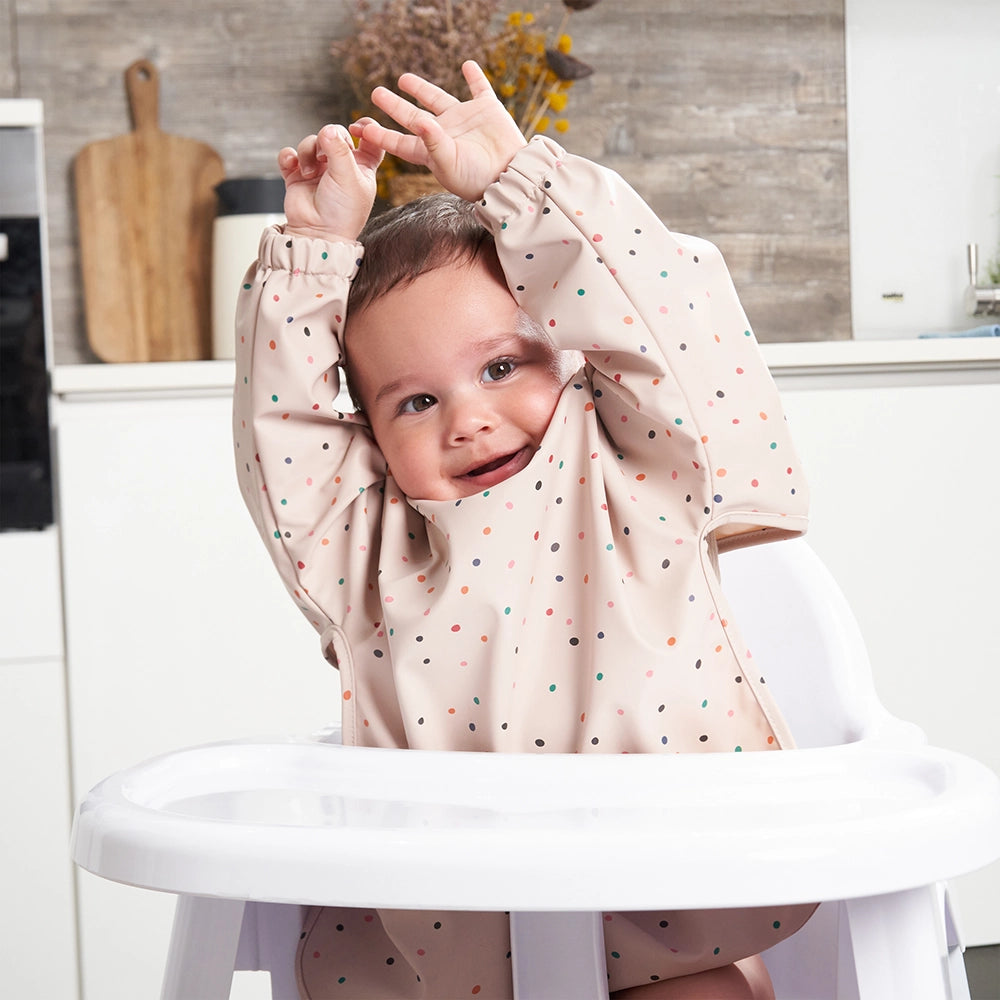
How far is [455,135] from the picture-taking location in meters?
0.78

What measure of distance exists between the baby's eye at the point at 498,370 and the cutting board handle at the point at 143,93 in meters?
1.29

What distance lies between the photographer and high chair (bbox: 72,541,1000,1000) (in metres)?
0.50

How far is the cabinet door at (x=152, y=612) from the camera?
1.53 metres

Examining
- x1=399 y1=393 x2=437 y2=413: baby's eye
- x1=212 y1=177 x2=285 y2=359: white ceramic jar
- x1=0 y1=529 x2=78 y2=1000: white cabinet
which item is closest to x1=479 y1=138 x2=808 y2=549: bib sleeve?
x1=399 y1=393 x2=437 y2=413: baby's eye

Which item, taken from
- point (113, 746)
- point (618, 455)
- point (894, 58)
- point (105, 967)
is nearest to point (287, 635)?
point (113, 746)

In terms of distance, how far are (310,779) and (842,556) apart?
3.85 ft

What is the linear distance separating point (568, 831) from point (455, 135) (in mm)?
450

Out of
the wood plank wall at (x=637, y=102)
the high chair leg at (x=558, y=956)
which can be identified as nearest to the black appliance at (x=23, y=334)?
the wood plank wall at (x=637, y=102)

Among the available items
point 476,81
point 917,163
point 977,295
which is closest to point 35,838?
point 476,81

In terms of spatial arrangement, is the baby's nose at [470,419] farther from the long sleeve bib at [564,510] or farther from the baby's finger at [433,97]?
the baby's finger at [433,97]

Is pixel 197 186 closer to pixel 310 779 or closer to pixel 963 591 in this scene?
pixel 963 591

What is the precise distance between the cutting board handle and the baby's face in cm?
124

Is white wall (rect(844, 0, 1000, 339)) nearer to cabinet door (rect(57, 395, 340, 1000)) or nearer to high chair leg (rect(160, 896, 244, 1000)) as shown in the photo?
cabinet door (rect(57, 395, 340, 1000))

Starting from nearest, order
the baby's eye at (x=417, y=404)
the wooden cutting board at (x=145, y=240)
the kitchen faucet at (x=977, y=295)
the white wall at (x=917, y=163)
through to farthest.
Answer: the baby's eye at (x=417, y=404) < the wooden cutting board at (x=145, y=240) < the kitchen faucet at (x=977, y=295) < the white wall at (x=917, y=163)
